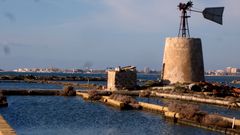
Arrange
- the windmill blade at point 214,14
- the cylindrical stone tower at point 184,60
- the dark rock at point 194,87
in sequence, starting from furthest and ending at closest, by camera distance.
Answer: the windmill blade at point 214,14 → the cylindrical stone tower at point 184,60 → the dark rock at point 194,87

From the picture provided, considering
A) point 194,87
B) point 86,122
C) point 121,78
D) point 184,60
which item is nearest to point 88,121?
point 86,122

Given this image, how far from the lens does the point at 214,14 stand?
4719 cm

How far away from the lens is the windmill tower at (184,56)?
45.4m

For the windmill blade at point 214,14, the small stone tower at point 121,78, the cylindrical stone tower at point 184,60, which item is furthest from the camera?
the windmill blade at point 214,14

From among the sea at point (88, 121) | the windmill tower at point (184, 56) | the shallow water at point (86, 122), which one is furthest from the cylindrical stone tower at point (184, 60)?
the shallow water at point (86, 122)

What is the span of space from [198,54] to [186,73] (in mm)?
2197

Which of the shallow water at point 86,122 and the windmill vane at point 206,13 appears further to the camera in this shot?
the windmill vane at point 206,13

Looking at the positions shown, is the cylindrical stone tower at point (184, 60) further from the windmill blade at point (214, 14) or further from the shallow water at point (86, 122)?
the shallow water at point (86, 122)

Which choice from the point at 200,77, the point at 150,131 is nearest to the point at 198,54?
the point at 200,77

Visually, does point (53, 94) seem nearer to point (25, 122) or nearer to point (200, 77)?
point (200, 77)

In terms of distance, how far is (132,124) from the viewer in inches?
907

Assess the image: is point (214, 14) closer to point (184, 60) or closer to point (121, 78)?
point (184, 60)

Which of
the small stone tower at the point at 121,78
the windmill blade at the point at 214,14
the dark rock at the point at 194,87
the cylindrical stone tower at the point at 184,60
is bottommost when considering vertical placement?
the dark rock at the point at 194,87

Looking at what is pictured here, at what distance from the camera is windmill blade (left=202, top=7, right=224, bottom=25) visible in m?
47.0
